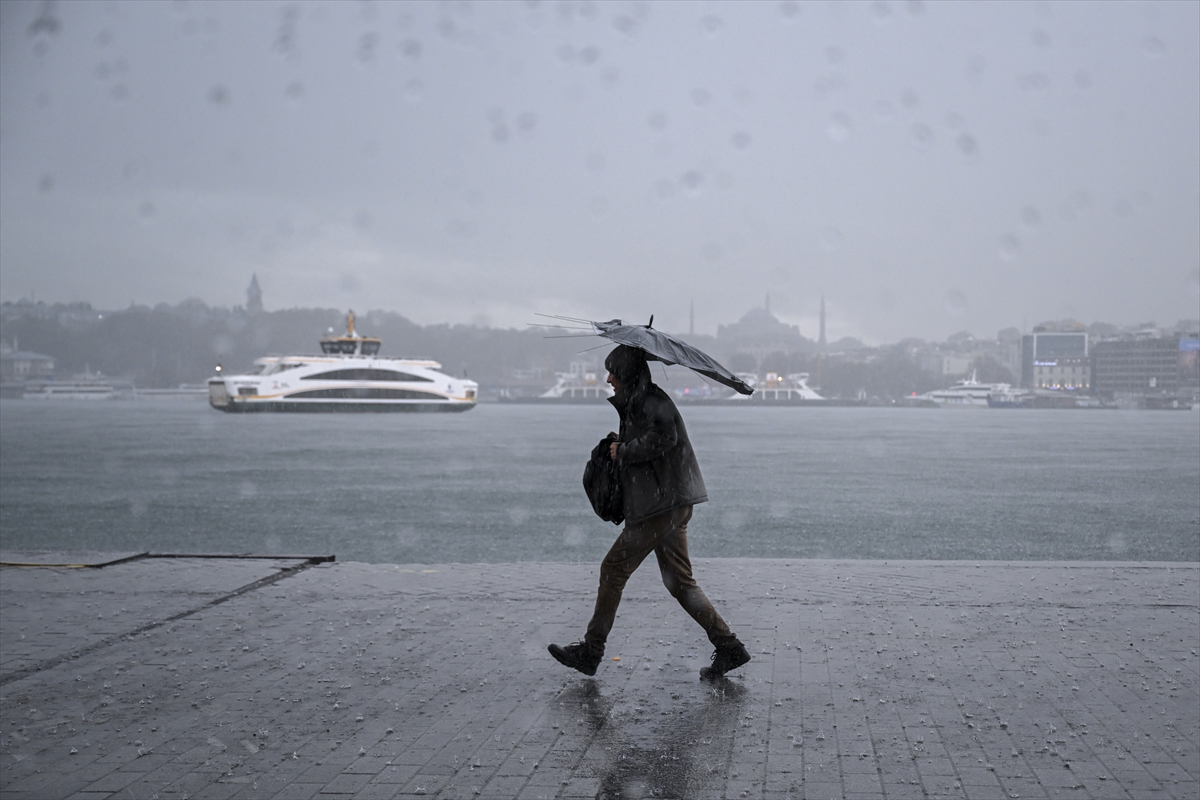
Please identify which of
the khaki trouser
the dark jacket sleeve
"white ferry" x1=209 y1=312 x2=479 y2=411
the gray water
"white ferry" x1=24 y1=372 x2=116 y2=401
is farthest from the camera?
"white ferry" x1=24 y1=372 x2=116 y2=401

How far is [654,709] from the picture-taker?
14.7 ft

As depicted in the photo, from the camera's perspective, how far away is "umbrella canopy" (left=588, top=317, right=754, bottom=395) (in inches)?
186

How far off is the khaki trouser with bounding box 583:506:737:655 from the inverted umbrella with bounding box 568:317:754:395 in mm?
621

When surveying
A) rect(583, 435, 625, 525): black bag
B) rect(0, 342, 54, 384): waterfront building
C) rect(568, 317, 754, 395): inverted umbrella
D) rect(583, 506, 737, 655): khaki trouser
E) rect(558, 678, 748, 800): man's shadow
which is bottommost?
rect(558, 678, 748, 800): man's shadow

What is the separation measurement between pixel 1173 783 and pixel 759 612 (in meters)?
3.00

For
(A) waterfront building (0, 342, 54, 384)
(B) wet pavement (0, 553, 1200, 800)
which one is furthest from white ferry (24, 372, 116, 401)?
(B) wet pavement (0, 553, 1200, 800)

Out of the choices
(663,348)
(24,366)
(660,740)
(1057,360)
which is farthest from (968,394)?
(660,740)

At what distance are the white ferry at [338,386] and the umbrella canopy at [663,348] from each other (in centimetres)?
8056

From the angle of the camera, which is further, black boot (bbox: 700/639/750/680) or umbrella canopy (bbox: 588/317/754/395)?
black boot (bbox: 700/639/750/680)

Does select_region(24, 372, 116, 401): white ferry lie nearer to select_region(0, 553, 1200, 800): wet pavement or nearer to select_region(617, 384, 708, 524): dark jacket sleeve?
select_region(0, 553, 1200, 800): wet pavement

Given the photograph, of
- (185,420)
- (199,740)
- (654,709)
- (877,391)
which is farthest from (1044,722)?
(877,391)

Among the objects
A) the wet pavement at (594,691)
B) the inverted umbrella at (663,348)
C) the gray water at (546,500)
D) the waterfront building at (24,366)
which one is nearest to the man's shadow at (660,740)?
the wet pavement at (594,691)

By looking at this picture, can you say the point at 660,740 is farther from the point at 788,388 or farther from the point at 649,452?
the point at 788,388

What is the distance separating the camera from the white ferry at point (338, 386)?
82.4 meters
